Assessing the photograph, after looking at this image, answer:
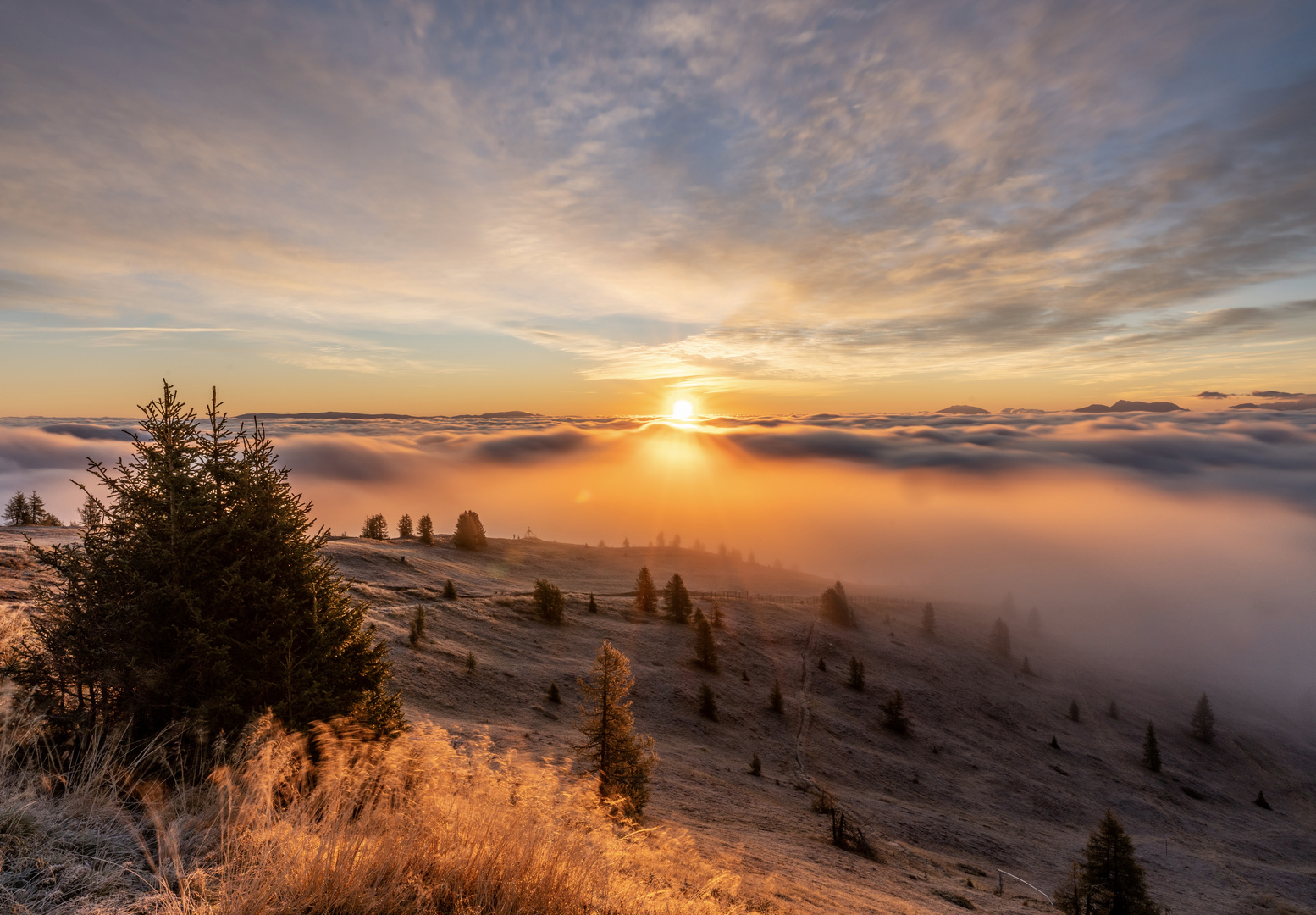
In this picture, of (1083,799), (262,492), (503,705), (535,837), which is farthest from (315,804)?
(1083,799)

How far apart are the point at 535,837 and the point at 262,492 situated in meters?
7.78

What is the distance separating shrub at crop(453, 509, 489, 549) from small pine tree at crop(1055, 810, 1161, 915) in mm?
86629

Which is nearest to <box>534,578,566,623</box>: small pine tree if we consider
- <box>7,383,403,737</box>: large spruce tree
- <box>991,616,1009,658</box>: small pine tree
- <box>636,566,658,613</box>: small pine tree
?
<box>636,566,658,613</box>: small pine tree

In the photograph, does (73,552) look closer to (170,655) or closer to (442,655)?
(170,655)

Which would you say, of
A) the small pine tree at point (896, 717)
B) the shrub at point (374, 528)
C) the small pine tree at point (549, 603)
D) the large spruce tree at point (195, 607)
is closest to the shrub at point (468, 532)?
the shrub at point (374, 528)

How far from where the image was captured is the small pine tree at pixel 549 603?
55594mm

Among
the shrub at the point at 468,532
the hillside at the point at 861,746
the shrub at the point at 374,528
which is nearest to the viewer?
the hillside at the point at 861,746

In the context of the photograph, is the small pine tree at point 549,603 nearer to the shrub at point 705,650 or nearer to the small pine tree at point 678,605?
the shrub at point 705,650

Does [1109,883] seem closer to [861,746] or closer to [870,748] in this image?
[861,746]

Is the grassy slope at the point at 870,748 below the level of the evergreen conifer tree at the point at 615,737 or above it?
below

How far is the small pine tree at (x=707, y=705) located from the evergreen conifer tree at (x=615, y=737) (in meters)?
25.8

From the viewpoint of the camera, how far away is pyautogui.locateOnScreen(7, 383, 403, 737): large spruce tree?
846 centimetres

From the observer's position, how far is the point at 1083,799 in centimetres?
5500

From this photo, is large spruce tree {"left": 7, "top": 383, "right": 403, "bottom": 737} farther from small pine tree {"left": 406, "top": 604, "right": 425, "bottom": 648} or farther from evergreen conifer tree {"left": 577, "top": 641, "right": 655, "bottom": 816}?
small pine tree {"left": 406, "top": 604, "right": 425, "bottom": 648}
